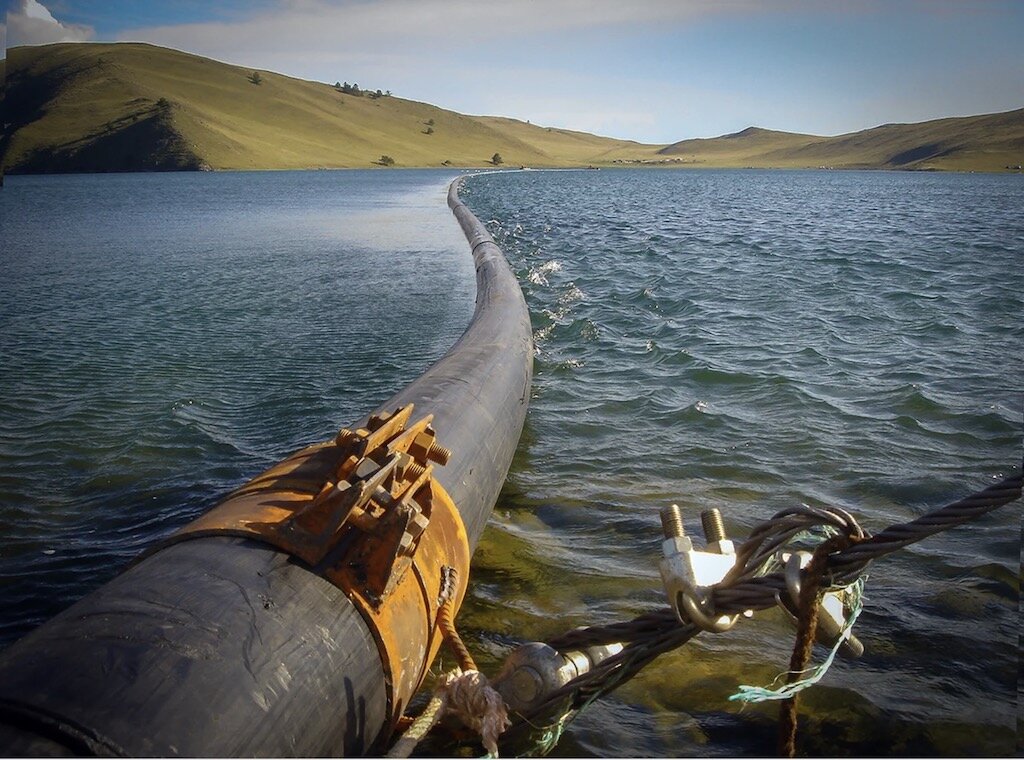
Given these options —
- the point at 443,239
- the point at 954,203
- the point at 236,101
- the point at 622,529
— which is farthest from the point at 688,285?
the point at 236,101

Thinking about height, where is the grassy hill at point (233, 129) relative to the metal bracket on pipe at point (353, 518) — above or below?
above

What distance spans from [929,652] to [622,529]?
2060 mm

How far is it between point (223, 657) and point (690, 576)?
143 centimetres

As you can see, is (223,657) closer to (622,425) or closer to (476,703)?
(476,703)

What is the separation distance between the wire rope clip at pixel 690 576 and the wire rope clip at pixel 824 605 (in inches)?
8.2

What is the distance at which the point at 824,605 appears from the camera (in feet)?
7.97

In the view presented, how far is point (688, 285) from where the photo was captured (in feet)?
52.2

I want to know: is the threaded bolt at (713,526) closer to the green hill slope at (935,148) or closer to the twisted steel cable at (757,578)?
the twisted steel cable at (757,578)

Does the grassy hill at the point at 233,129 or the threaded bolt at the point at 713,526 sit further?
the grassy hill at the point at 233,129

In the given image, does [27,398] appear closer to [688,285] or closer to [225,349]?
[225,349]

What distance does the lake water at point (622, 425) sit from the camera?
3.98m

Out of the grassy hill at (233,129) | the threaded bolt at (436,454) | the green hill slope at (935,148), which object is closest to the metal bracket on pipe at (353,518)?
the threaded bolt at (436,454)

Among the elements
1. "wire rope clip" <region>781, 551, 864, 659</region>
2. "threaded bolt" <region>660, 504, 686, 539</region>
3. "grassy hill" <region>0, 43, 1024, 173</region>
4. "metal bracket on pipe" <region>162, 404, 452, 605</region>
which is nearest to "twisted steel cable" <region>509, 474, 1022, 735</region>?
"wire rope clip" <region>781, 551, 864, 659</region>

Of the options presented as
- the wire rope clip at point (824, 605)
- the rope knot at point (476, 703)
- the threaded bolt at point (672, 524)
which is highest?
the threaded bolt at point (672, 524)
